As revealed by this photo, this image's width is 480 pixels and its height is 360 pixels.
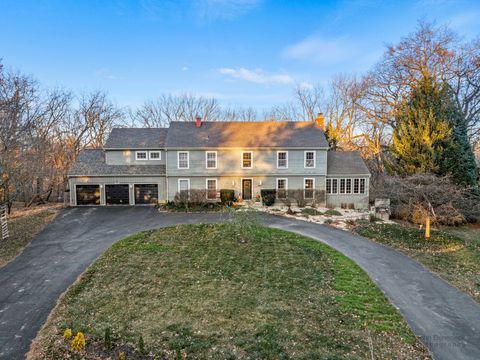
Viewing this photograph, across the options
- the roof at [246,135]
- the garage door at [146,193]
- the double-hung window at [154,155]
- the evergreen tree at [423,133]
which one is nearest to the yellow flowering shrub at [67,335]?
the garage door at [146,193]

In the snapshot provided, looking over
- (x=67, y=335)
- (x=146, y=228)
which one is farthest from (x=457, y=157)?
(x=67, y=335)

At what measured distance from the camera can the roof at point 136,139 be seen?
2208 cm

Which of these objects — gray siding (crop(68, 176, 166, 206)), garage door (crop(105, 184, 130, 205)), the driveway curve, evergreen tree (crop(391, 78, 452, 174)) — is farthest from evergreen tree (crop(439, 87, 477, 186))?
garage door (crop(105, 184, 130, 205))

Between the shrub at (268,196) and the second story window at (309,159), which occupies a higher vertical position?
the second story window at (309,159)

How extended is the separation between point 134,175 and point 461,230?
74.3ft

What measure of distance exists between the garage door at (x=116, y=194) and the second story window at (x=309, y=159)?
48.4 feet

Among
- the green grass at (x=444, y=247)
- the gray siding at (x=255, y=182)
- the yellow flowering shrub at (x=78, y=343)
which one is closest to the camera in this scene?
the yellow flowering shrub at (x=78, y=343)

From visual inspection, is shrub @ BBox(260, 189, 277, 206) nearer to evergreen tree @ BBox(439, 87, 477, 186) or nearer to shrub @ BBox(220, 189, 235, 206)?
shrub @ BBox(220, 189, 235, 206)

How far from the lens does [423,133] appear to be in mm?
17500

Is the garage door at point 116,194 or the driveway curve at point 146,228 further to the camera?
the garage door at point 116,194

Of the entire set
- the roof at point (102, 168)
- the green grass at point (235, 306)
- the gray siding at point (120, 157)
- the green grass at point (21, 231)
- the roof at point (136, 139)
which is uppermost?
the roof at point (136, 139)

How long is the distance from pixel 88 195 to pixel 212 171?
1008 cm

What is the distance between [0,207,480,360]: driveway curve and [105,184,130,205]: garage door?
4118 mm

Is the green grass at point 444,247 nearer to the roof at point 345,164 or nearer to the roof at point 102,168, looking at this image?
the roof at point 345,164
